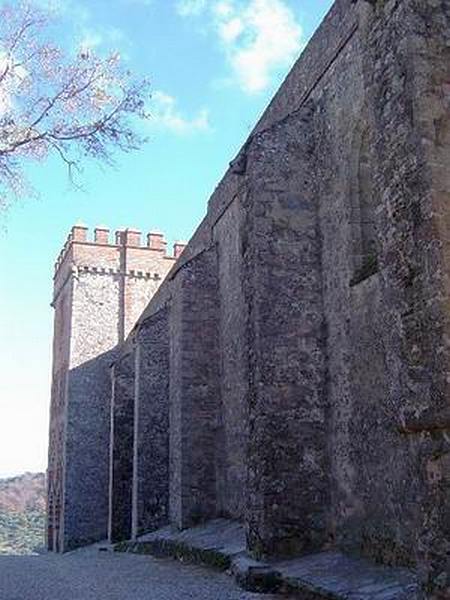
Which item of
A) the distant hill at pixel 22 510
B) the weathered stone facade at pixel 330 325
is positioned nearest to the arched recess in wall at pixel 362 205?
the weathered stone facade at pixel 330 325

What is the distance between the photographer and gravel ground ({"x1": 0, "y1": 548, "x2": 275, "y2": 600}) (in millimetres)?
8102

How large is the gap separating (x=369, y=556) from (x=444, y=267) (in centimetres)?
426

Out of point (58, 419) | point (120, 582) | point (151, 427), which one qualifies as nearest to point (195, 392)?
point (151, 427)

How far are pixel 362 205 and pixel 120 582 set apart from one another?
5493 millimetres

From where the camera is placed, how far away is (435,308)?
4625 mm

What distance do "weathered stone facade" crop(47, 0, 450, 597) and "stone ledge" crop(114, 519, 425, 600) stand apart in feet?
0.82

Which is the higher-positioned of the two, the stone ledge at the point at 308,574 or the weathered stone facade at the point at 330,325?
the weathered stone facade at the point at 330,325

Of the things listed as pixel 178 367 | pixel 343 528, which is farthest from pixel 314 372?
pixel 178 367

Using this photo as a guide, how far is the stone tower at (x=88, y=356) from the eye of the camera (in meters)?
25.0

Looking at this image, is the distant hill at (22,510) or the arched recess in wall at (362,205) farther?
the distant hill at (22,510)

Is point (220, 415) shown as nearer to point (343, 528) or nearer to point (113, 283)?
point (343, 528)

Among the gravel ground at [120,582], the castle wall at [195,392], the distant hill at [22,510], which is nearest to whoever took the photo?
the gravel ground at [120,582]

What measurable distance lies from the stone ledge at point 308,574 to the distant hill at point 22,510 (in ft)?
129

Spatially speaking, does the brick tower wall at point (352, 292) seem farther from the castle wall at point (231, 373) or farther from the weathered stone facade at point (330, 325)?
the castle wall at point (231, 373)
